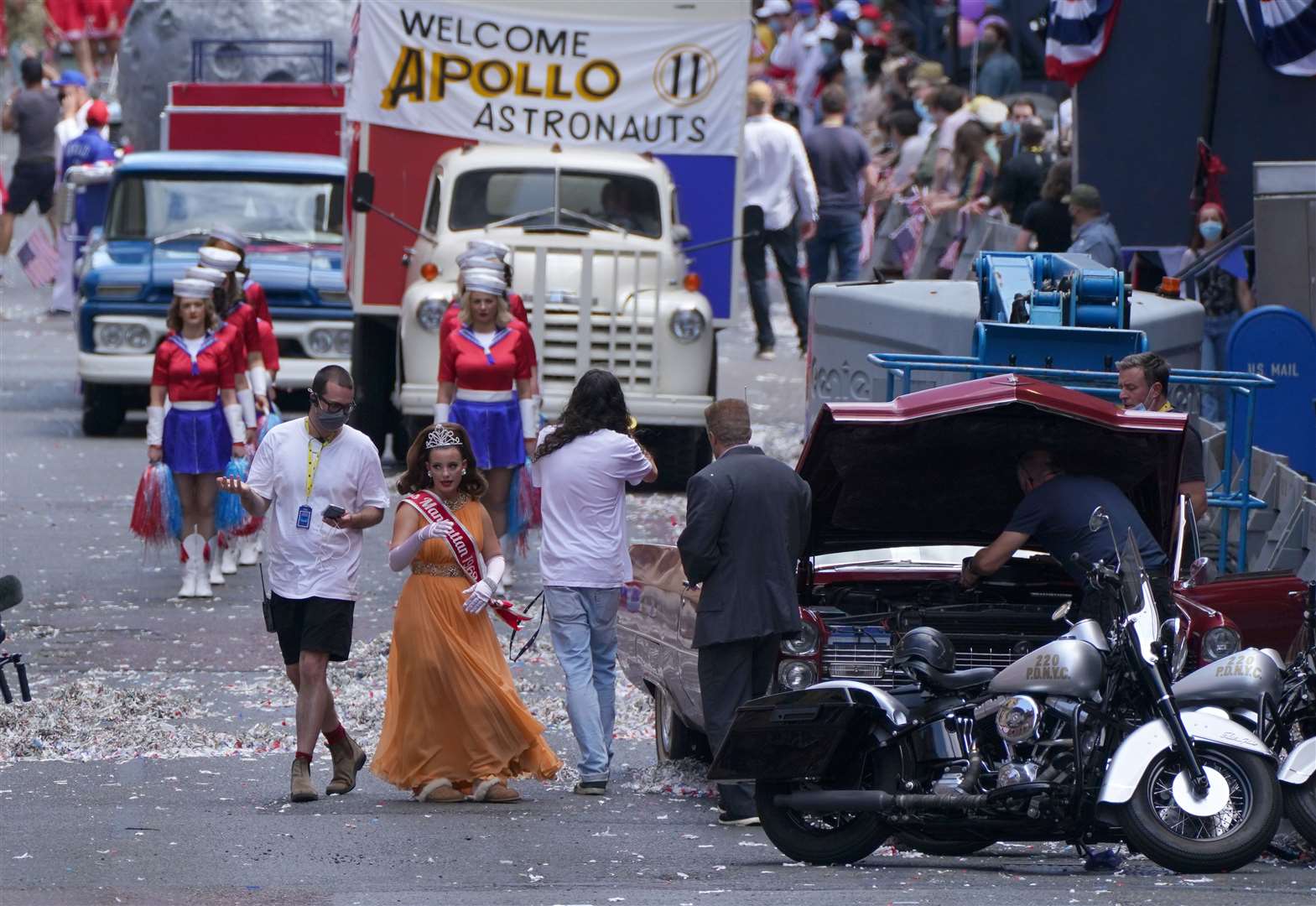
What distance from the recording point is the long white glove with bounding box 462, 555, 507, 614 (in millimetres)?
9195

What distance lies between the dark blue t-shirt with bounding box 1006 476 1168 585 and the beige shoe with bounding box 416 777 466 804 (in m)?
2.38

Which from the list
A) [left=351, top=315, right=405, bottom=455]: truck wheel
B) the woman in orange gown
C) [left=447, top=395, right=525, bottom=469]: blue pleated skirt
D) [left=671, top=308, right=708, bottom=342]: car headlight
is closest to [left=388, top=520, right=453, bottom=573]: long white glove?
the woman in orange gown

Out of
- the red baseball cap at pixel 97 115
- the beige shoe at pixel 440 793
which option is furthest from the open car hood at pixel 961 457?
the red baseball cap at pixel 97 115

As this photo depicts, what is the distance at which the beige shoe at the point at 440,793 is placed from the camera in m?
9.25

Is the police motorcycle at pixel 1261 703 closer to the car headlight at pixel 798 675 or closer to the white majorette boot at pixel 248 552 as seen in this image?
the car headlight at pixel 798 675

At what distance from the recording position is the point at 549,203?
17984 millimetres

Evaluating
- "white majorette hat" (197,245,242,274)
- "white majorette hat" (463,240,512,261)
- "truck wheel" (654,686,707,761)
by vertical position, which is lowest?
"truck wheel" (654,686,707,761)

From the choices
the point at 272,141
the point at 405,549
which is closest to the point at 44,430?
the point at 272,141

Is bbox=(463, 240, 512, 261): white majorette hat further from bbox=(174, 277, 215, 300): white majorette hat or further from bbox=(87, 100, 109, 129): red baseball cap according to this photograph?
bbox=(87, 100, 109, 129): red baseball cap

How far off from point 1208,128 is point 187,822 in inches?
455

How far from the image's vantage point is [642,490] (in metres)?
17.7

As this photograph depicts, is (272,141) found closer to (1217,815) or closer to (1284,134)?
(1284,134)

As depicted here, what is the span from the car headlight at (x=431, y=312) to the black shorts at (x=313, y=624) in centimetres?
751

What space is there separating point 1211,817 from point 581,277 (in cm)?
1039
